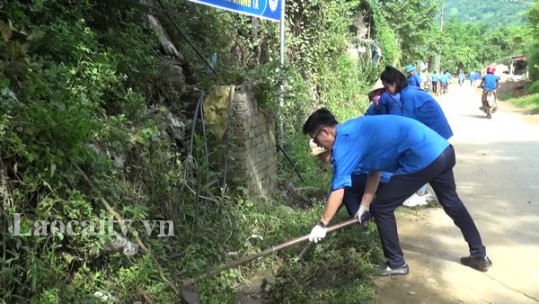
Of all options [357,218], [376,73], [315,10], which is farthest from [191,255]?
[376,73]

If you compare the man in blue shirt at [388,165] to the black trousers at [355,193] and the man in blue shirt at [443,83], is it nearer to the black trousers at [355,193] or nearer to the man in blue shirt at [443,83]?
the black trousers at [355,193]

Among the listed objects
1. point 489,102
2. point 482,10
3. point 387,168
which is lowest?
point 387,168

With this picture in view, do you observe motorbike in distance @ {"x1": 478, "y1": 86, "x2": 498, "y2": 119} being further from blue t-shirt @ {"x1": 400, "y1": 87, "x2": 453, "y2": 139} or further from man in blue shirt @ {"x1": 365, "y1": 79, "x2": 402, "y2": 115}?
blue t-shirt @ {"x1": 400, "y1": 87, "x2": 453, "y2": 139}

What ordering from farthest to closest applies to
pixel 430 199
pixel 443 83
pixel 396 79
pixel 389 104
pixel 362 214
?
pixel 443 83 → pixel 430 199 → pixel 389 104 → pixel 396 79 → pixel 362 214

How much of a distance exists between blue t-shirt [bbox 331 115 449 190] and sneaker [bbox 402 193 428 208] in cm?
215

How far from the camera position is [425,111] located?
197 inches

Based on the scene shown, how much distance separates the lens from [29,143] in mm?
2855

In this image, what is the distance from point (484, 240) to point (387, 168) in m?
1.70

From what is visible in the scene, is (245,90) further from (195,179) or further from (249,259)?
(249,259)

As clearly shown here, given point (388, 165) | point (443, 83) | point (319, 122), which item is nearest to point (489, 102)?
point (388, 165)

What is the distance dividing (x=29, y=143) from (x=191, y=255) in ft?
4.67

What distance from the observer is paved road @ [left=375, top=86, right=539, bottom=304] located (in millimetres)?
3732

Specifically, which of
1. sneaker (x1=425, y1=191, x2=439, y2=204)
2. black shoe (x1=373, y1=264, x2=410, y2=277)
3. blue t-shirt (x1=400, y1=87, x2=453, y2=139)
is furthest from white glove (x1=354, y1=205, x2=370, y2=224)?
sneaker (x1=425, y1=191, x2=439, y2=204)

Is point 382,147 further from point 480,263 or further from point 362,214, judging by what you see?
point 480,263
